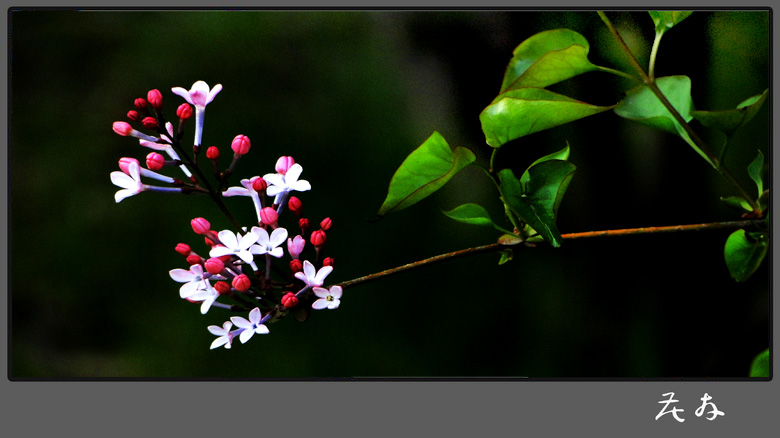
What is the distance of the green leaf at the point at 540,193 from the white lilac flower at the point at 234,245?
26 centimetres

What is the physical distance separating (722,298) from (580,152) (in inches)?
11.4

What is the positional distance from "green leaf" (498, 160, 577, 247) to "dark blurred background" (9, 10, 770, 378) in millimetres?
279

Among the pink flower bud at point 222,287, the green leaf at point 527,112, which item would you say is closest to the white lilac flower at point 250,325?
the pink flower bud at point 222,287

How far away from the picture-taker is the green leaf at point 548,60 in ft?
2.59

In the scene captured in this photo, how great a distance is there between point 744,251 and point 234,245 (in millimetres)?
588

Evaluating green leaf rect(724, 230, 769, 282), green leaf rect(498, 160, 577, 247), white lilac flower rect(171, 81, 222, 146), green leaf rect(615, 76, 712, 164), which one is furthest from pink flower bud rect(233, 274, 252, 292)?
green leaf rect(724, 230, 769, 282)

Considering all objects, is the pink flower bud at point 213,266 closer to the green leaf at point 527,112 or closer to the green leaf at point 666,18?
the green leaf at point 527,112

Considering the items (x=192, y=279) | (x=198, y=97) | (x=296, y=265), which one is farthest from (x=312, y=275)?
(x=198, y=97)

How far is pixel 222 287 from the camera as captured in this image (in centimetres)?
74

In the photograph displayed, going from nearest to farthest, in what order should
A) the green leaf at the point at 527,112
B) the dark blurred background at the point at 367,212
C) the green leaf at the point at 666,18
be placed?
the green leaf at the point at 527,112 < the green leaf at the point at 666,18 < the dark blurred background at the point at 367,212

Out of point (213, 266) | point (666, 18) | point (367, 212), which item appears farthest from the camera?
point (367, 212)

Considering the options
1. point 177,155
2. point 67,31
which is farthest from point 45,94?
point 177,155

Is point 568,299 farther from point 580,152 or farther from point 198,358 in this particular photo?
point 198,358

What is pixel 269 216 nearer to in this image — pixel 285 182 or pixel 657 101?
pixel 285 182
